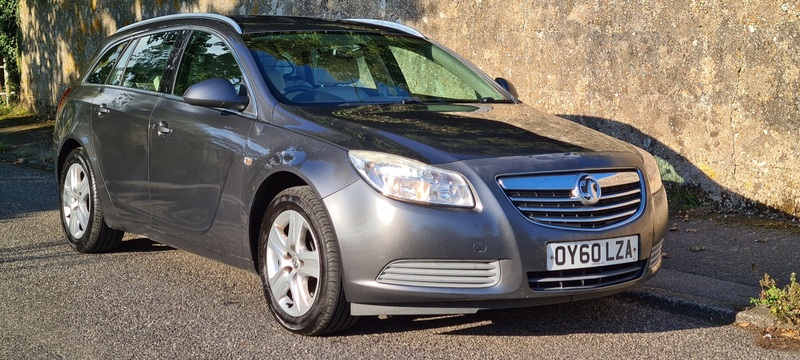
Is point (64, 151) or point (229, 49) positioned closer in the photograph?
point (229, 49)

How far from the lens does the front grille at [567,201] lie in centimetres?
504

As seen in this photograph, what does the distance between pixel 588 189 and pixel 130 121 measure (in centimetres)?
310

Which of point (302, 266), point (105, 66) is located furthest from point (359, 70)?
point (105, 66)

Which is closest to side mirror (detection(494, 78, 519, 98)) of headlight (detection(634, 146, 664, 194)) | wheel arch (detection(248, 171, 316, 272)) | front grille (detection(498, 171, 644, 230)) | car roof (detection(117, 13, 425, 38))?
car roof (detection(117, 13, 425, 38))

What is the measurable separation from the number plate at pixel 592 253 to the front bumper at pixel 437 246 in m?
0.03

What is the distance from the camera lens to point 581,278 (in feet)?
16.9

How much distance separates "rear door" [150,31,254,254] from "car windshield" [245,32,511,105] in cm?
25

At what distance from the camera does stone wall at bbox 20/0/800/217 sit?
8.03m

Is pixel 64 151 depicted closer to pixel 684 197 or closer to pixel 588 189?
pixel 588 189

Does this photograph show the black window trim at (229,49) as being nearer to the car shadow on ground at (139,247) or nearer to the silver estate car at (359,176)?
the silver estate car at (359,176)

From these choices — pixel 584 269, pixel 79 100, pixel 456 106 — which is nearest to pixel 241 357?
pixel 584 269

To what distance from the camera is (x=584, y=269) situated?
5.19 metres

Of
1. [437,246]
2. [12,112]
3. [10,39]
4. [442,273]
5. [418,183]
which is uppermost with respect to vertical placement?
[418,183]

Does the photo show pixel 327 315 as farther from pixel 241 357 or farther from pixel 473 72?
pixel 473 72
